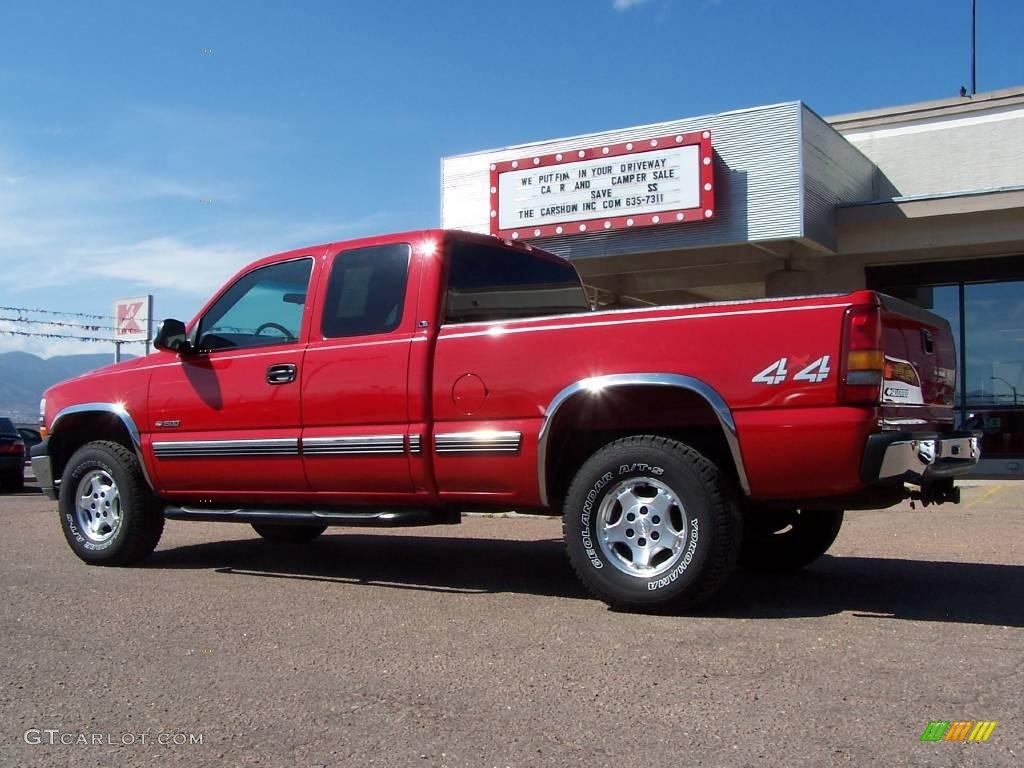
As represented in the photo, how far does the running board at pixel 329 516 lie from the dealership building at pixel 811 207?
927cm

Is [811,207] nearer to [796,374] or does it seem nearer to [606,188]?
[606,188]

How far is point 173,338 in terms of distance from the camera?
666 centimetres

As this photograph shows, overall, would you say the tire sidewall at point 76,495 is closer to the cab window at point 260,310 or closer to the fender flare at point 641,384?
the cab window at point 260,310

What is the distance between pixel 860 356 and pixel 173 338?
4341 mm

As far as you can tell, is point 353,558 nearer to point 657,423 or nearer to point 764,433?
point 657,423

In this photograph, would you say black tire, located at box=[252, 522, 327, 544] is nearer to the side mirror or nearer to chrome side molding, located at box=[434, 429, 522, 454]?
the side mirror

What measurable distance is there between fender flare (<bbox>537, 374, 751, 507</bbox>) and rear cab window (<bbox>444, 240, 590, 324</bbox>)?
3.15ft

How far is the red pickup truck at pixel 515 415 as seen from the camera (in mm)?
4578

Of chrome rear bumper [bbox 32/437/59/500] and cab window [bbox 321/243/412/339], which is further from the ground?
cab window [bbox 321/243/412/339]

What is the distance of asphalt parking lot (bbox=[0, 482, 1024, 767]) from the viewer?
3.19 metres

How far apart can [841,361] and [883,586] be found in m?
2.01

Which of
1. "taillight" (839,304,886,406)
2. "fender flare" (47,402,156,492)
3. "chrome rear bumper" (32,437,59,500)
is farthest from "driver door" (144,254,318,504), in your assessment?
"taillight" (839,304,886,406)

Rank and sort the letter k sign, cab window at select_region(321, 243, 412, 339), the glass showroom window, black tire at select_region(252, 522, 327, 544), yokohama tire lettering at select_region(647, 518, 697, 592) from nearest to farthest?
1. yokohama tire lettering at select_region(647, 518, 697, 592)
2. cab window at select_region(321, 243, 412, 339)
3. black tire at select_region(252, 522, 327, 544)
4. the glass showroom window
5. the letter k sign

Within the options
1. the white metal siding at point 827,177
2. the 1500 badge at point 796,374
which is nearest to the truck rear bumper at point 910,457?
the 1500 badge at point 796,374
